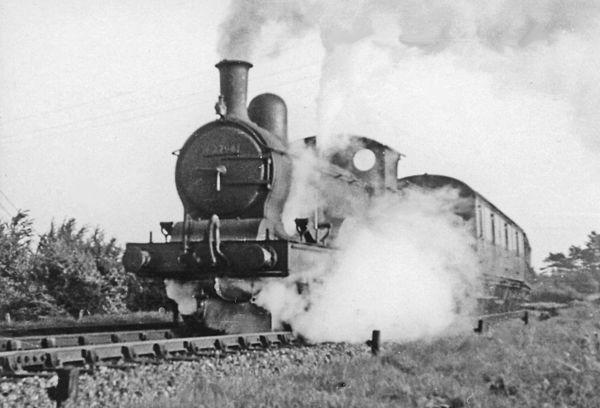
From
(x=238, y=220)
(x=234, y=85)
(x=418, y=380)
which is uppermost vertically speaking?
(x=234, y=85)

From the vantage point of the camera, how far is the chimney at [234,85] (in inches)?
385

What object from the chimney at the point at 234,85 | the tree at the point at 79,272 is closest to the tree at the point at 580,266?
the tree at the point at 79,272

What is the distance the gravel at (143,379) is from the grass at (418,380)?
0.05 metres

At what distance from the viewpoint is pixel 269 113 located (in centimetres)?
1024

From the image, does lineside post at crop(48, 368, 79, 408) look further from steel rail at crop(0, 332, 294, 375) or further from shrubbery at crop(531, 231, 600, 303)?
shrubbery at crop(531, 231, 600, 303)

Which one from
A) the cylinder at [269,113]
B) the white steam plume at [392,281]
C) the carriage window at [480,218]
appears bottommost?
the white steam plume at [392,281]

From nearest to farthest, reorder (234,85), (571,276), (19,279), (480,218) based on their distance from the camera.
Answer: (234,85), (480,218), (19,279), (571,276)

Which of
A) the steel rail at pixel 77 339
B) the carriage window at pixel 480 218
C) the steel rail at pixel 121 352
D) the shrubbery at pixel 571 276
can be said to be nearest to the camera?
the steel rail at pixel 121 352

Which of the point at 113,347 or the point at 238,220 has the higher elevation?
the point at 238,220

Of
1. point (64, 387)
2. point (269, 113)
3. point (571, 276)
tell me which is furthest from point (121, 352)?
point (571, 276)

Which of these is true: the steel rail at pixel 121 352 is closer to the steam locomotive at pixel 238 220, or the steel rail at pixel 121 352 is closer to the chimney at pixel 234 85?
the steam locomotive at pixel 238 220

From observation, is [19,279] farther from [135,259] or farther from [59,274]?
[135,259]

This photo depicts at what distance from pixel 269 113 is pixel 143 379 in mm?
5241

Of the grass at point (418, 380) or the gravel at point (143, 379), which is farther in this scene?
the grass at point (418, 380)
